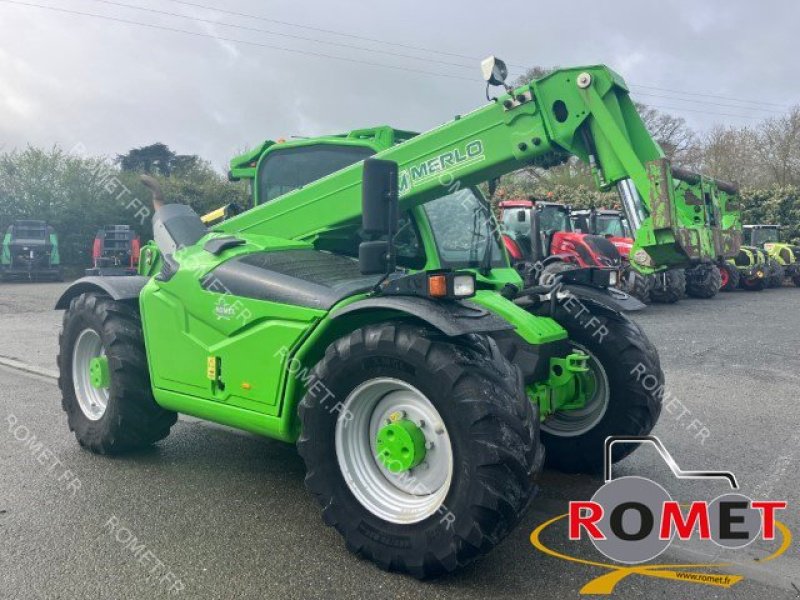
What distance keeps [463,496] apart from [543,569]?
593 mm

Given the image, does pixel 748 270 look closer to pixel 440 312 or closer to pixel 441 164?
pixel 441 164

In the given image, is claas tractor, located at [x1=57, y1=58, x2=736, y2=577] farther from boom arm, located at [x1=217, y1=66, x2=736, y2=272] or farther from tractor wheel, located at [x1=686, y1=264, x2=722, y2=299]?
tractor wheel, located at [x1=686, y1=264, x2=722, y2=299]

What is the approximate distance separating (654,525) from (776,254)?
75.2ft

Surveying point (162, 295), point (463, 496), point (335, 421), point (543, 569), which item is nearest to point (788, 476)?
point (543, 569)

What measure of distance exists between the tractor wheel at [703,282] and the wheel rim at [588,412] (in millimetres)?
14678

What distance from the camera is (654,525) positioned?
12.2 feet

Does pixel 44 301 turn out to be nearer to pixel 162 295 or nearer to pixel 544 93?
pixel 162 295

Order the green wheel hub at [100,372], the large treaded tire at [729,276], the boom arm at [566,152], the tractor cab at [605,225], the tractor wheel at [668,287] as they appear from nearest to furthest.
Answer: the boom arm at [566,152]
the green wheel hub at [100,372]
the tractor wheel at [668,287]
the tractor cab at [605,225]
the large treaded tire at [729,276]

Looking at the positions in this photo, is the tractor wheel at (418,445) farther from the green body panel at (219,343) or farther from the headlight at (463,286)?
the green body panel at (219,343)

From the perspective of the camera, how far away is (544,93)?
4.05 m

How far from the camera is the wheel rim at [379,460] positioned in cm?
336

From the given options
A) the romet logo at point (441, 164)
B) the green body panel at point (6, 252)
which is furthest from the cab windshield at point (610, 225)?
the green body panel at point (6, 252)

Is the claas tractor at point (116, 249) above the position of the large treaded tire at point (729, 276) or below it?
above

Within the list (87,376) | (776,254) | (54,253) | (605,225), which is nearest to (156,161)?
(54,253)
